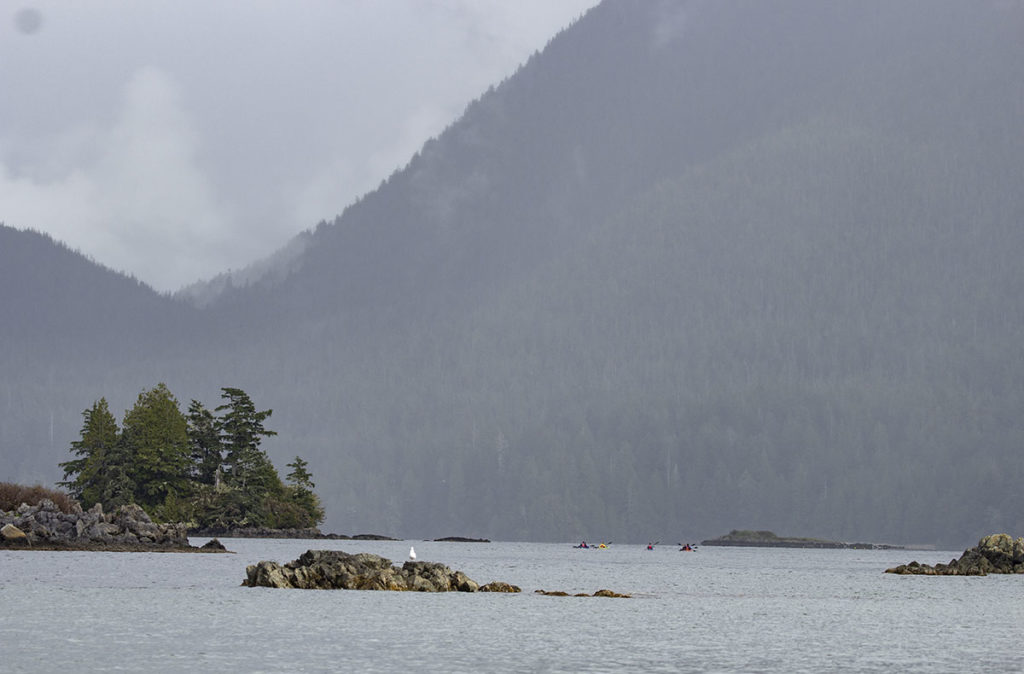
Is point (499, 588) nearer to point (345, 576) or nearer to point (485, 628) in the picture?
point (345, 576)

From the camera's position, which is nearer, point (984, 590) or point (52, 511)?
point (984, 590)

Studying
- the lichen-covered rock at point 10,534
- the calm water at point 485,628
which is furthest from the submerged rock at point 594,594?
the lichen-covered rock at point 10,534

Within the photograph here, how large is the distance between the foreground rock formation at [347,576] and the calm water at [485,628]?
2.76 metres

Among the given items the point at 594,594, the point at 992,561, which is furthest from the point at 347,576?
the point at 992,561

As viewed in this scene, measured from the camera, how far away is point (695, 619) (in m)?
78.4

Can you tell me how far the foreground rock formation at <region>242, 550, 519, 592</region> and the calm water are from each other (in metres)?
2.76

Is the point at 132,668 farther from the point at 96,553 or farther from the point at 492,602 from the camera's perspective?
the point at 96,553

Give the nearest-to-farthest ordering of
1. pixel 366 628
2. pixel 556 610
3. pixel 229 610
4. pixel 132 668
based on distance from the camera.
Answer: pixel 132 668 < pixel 366 628 < pixel 229 610 < pixel 556 610

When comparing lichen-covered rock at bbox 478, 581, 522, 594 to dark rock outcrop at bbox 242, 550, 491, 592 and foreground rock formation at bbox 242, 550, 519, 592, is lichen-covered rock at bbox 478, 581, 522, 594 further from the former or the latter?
dark rock outcrop at bbox 242, 550, 491, 592

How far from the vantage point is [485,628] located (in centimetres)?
6919

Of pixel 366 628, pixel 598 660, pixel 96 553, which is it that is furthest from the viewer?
pixel 96 553

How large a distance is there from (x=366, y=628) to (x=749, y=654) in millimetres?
A: 18715

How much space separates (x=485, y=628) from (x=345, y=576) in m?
29.9

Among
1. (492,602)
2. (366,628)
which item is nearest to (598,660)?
(366,628)
